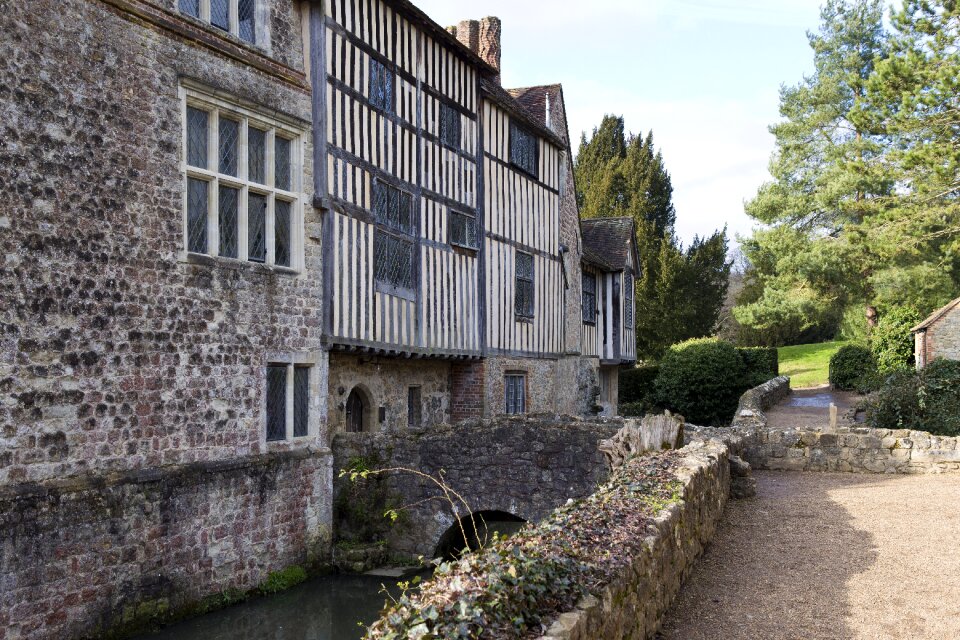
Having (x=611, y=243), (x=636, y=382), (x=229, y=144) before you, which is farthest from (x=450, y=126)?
(x=636, y=382)

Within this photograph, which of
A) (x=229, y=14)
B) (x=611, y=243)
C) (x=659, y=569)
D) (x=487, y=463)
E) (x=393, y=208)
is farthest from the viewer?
(x=611, y=243)

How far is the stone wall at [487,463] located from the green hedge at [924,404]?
6356mm

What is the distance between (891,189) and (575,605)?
3107 centimetres

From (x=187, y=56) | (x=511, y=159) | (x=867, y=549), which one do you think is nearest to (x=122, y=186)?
(x=187, y=56)

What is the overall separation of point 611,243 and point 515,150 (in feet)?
25.4

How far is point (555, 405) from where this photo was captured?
20.1m

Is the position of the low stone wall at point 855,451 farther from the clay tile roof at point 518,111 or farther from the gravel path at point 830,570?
the clay tile roof at point 518,111

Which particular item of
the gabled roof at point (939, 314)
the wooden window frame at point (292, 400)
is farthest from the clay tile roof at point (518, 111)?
the gabled roof at point (939, 314)

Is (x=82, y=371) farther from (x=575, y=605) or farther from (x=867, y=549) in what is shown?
(x=867, y=549)

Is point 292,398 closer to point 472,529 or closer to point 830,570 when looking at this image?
point 472,529

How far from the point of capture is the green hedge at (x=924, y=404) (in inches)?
571

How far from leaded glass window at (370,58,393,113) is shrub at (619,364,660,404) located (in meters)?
19.7

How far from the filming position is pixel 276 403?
11617 millimetres

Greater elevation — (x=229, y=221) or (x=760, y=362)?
(x=229, y=221)
